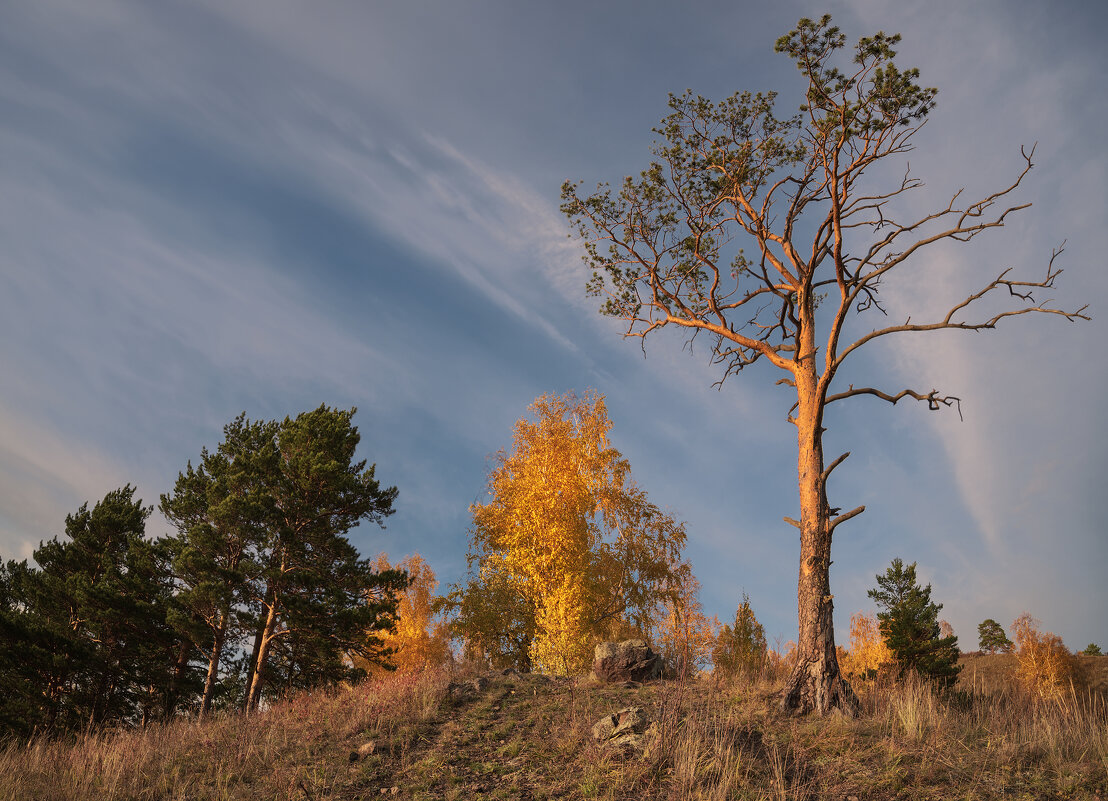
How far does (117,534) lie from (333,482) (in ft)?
36.3

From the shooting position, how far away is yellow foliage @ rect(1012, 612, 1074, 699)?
38000mm

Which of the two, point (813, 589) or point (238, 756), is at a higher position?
point (813, 589)

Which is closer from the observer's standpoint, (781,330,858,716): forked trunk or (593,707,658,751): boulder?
(593,707,658,751): boulder

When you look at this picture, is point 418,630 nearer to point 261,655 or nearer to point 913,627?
point 261,655

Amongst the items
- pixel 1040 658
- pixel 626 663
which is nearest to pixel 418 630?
pixel 626 663

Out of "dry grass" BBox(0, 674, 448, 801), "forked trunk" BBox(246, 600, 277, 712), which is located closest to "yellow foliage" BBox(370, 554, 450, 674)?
"forked trunk" BBox(246, 600, 277, 712)

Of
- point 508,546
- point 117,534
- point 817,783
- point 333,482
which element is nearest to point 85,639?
point 117,534

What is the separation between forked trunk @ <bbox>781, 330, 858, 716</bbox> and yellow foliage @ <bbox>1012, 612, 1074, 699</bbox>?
3372 centimetres

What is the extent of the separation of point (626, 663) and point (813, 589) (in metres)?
3.95

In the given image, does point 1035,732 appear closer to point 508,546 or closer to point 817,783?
point 817,783

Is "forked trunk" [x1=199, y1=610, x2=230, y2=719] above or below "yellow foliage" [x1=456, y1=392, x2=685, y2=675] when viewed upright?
below

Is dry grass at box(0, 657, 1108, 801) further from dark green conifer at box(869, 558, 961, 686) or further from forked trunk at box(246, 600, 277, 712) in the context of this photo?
dark green conifer at box(869, 558, 961, 686)

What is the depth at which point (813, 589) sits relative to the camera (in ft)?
37.4

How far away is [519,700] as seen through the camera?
37.4 feet
